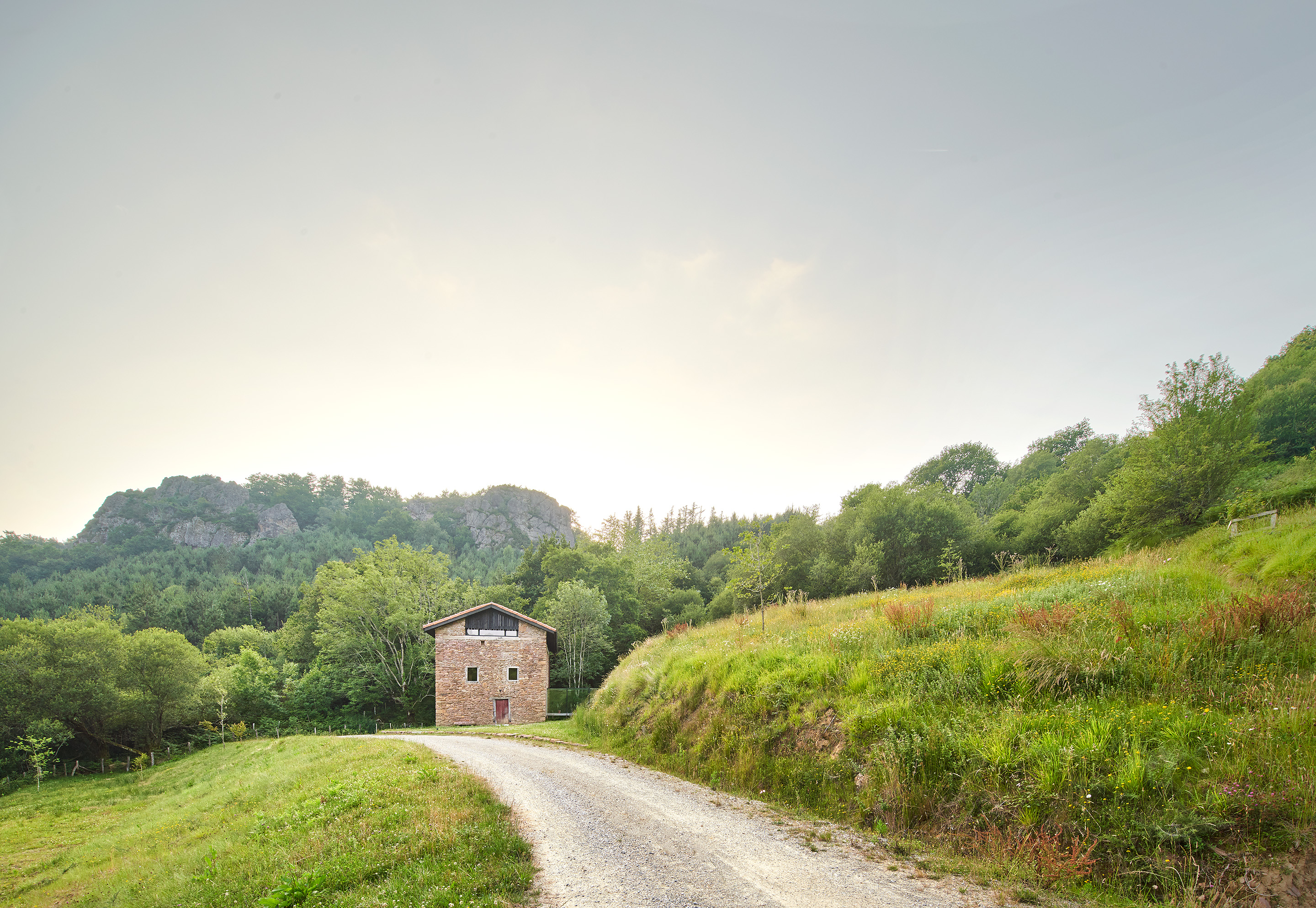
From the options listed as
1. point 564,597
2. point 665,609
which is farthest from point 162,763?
point 665,609

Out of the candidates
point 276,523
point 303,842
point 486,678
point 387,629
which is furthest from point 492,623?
point 276,523

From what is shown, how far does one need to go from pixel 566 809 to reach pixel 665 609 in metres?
43.3

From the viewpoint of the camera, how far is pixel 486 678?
31875 millimetres

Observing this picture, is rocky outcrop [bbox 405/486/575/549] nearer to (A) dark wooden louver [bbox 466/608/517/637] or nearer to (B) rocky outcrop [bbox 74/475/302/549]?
(B) rocky outcrop [bbox 74/475/302/549]

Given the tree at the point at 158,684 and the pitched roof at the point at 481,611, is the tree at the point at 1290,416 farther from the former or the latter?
the tree at the point at 158,684

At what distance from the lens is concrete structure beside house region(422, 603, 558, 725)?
31266 millimetres

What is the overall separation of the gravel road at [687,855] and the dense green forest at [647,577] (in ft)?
28.0

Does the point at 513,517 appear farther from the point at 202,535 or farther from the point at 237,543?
the point at 202,535

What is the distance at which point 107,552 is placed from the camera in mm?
104750

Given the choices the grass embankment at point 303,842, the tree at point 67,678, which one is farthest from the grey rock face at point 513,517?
the grass embankment at point 303,842

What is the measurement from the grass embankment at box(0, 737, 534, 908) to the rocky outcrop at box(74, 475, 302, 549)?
405 ft

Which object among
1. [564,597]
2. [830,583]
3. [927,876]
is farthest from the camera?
[564,597]

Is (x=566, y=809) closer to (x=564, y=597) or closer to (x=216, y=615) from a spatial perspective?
(x=564, y=597)

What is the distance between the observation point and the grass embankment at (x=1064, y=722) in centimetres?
475
